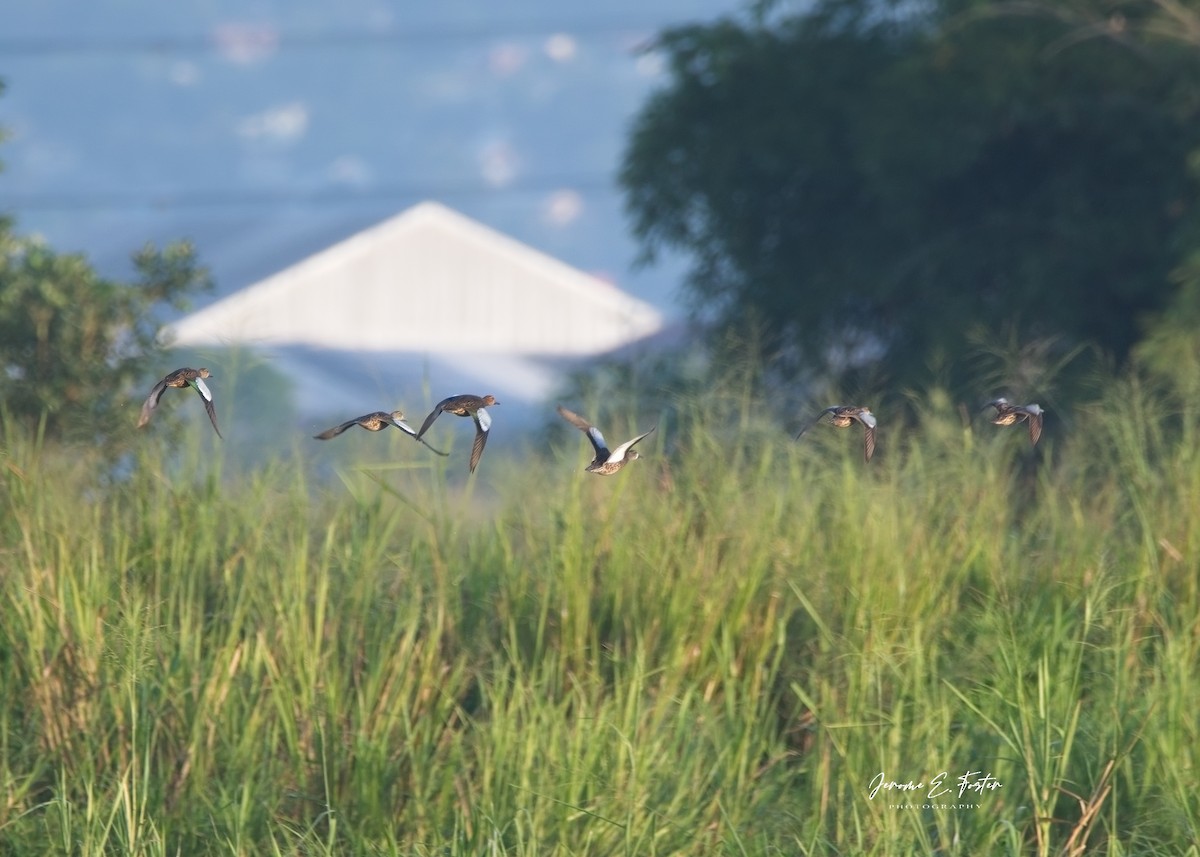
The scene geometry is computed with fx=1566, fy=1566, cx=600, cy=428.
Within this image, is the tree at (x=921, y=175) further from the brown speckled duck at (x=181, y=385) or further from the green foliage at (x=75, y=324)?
the brown speckled duck at (x=181, y=385)

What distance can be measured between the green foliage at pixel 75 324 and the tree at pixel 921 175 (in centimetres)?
363

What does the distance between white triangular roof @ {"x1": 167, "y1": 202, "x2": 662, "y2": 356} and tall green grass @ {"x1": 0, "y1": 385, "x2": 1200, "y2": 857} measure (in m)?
21.4

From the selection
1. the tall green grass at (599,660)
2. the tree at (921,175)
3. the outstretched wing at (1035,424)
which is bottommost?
the tall green grass at (599,660)

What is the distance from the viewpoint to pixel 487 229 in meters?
29.3

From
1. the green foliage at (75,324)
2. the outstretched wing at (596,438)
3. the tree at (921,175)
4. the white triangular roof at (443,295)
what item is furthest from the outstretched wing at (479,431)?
the white triangular roof at (443,295)

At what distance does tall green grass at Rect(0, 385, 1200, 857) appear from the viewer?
10.3ft

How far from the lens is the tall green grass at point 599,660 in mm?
3143

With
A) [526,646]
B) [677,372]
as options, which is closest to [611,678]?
[526,646]

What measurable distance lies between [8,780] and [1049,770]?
208cm

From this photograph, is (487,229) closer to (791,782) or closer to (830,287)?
(830,287)

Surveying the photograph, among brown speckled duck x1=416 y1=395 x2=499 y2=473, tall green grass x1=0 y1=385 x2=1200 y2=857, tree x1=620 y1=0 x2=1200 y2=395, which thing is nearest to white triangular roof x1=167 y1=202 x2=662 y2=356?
tree x1=620 y1=0 x2=1200 y2=395

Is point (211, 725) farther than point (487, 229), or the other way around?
point (487, 229)

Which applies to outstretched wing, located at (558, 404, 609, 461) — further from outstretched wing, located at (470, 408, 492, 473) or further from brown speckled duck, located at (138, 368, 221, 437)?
brown speckled duck, located at (138, 368, 221, 437)

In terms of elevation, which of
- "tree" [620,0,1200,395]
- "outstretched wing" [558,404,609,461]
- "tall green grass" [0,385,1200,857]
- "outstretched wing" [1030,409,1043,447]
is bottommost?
"tall green grass" [0,385,1200,857]
